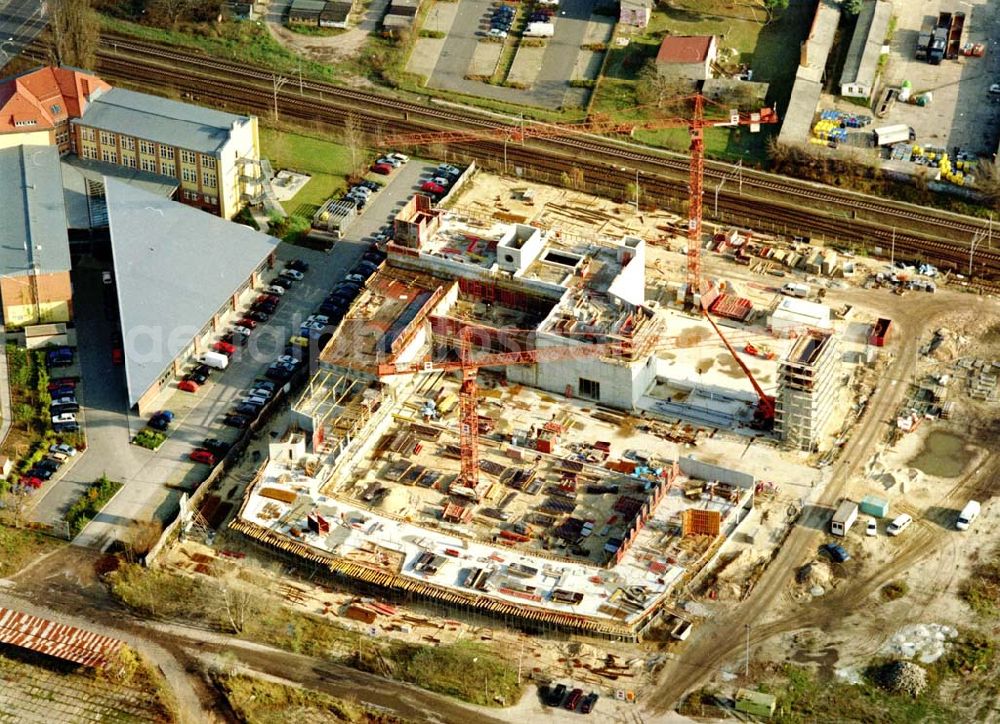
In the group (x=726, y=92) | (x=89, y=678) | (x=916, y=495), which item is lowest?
(x=89, y=678)

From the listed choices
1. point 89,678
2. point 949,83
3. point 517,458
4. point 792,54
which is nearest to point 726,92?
point 792,54

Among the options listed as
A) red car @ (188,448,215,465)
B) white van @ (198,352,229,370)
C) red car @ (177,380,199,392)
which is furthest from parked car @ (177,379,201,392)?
red car @ (188,448,215,465)

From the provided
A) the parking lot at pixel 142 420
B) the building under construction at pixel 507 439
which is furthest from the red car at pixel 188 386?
the building under construction at pixel 507 439

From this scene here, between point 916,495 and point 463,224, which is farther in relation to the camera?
point 463,224

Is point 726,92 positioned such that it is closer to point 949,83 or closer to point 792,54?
point 792,54

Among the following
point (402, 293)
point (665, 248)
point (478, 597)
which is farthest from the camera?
point (665, 248)

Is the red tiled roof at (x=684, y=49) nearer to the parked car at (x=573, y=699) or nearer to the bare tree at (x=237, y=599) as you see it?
the bare tree at (x=237, y=599)

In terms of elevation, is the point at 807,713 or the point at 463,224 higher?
the point at 463,224
